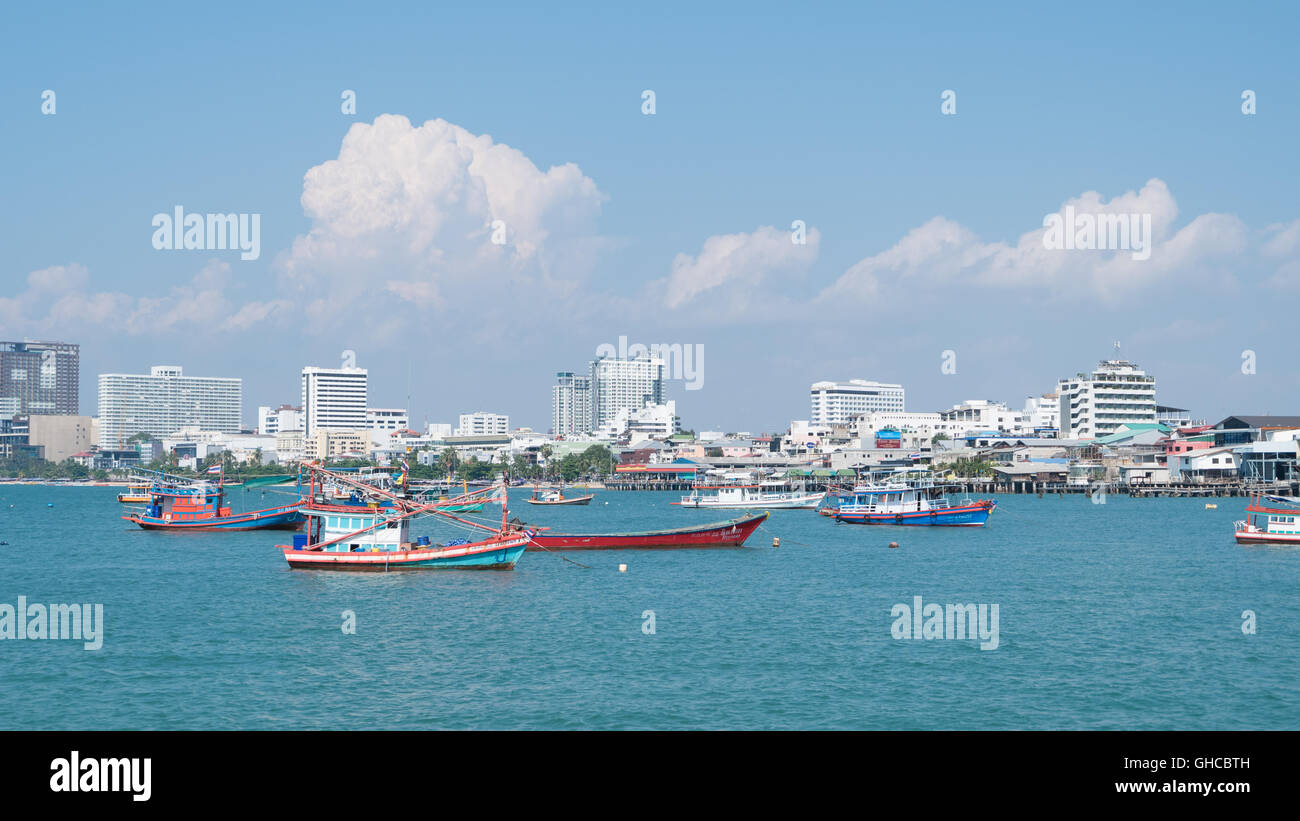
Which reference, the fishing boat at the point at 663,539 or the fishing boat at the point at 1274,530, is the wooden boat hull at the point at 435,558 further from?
the fishing boat at the point at 1274,530

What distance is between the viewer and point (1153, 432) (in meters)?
159

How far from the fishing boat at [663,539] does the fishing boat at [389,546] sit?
35.1ft

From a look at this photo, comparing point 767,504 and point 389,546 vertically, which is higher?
point 389,546

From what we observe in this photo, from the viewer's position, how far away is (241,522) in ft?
252

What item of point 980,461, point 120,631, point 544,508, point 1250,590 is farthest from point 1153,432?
point 120,631

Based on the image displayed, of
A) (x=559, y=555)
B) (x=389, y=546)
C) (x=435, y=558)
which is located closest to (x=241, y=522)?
(x=559, y=555)

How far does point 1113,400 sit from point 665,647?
16942 centimetres

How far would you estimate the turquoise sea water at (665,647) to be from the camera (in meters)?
23.1

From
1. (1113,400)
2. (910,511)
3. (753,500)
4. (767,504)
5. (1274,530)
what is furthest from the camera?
(1113,400)

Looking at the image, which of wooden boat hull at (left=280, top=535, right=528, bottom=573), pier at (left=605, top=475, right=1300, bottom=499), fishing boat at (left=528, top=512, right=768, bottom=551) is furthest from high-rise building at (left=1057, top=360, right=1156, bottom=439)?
wooden boat hull at (left=280, top=535, right=528, bottom=573)

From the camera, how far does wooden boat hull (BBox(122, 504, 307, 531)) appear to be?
7675 cm

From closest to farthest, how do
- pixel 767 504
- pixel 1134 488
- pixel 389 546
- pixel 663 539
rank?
pixel 389 546 → pixel 663 539 → pixel 767 504 → pixel 1134 488

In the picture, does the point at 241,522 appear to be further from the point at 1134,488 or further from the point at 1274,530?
the point at 1134,488
